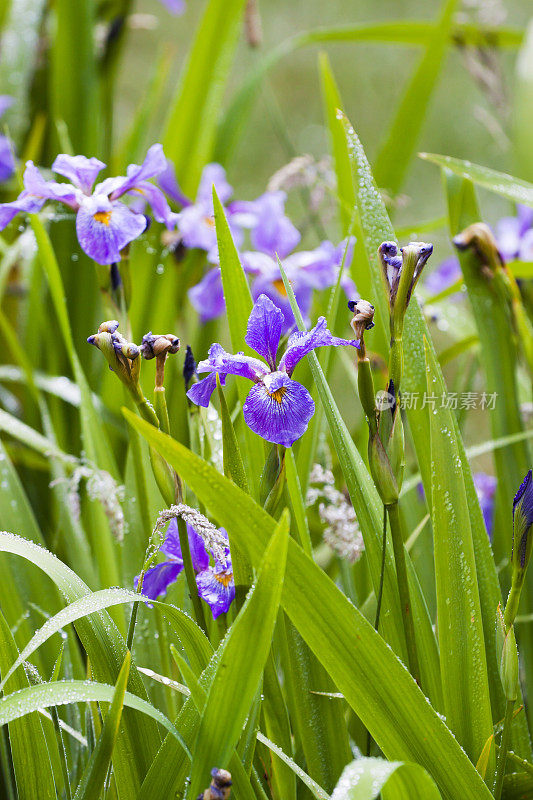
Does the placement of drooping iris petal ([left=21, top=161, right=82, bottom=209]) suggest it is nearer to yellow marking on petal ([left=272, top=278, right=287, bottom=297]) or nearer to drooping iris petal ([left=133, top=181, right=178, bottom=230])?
drooping iris petal ([left=133, top=181, right=178, bottom=230])

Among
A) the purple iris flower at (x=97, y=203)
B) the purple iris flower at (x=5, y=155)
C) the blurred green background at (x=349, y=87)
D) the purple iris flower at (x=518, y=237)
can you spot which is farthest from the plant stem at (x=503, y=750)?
the blurred green background at (x=349, y=87)

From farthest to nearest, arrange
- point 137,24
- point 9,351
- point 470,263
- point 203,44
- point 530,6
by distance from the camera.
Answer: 1. point 530,6
2. point 137,24
3. point 9,351
4. point 203,44
5. point 470,263

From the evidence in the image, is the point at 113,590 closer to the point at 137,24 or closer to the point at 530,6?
the point at 137,24

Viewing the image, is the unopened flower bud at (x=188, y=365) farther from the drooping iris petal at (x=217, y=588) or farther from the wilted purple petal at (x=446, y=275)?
the wilted purple petal at (x=446, y=275)

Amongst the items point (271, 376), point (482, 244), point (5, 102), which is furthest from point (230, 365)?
point (5, 102)

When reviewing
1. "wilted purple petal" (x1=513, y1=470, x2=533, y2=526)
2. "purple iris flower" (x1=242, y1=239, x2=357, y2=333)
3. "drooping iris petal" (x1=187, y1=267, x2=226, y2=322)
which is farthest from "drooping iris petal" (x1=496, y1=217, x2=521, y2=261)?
"wilted purple petal" (x1=513, y1=470, x2=533, y2=526)

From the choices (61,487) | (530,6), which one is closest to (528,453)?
(61,487)
